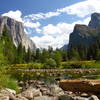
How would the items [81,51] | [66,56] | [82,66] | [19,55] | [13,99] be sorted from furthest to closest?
[81,51] < [66,56] < [19,55] < [82,66] < [13,99]

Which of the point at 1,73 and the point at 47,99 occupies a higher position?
the point at 1,73

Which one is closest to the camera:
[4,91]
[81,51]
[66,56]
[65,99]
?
[4,91]

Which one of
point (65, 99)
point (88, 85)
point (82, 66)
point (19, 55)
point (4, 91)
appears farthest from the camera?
point (19, 55)

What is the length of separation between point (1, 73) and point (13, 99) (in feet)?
9.53

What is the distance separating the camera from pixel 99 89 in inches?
734

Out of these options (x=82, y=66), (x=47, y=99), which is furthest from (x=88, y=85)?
(x=82, y=66)

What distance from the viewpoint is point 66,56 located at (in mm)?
110250

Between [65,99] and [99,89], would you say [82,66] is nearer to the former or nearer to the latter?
[99,89]

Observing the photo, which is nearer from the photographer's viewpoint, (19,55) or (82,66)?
(82,66)

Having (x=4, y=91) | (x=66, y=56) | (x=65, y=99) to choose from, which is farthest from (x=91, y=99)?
(x=66, y=56)

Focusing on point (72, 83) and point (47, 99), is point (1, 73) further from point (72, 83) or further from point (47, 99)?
point (72, 83)

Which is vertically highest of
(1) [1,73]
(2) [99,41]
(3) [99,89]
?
(2) [99,41]

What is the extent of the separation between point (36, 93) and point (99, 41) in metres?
102

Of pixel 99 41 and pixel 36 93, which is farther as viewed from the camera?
pixel 99 41
